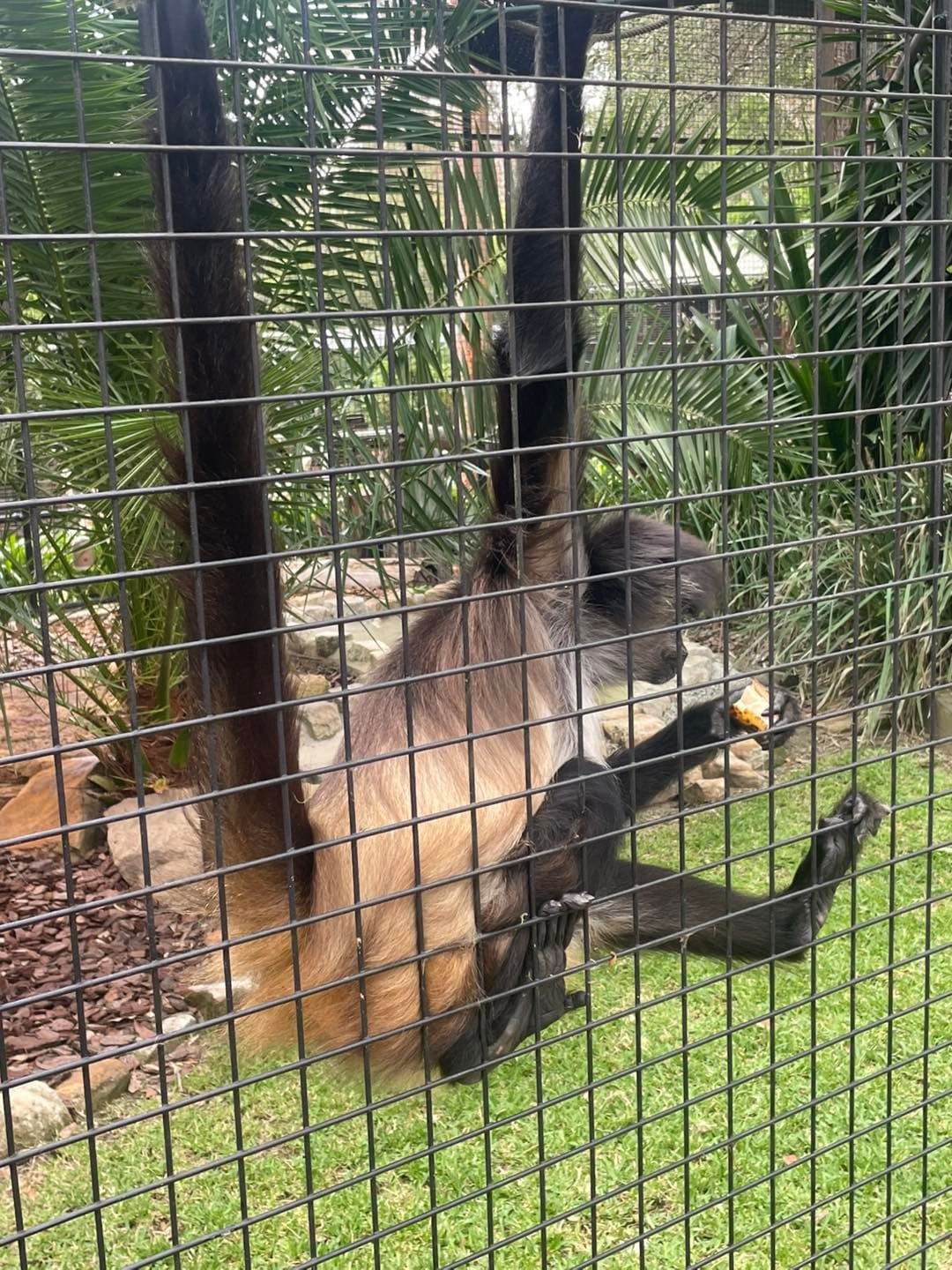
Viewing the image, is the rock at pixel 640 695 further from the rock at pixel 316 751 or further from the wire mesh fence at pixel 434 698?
the rock at pixel 316 751

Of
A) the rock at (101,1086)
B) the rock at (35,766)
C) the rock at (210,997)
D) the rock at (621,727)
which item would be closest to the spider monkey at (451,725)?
the rock at (101,1086)

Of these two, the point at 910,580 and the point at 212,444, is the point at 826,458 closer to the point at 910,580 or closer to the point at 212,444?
the point at 910,580

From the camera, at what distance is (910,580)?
2.19m

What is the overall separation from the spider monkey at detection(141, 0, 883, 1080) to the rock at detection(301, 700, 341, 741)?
2.28 m

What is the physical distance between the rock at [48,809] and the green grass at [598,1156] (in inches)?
61.5

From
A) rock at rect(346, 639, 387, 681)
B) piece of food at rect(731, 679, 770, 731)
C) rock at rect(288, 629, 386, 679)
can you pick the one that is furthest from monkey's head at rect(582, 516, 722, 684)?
rock at rect(346, 639, 387, 681)

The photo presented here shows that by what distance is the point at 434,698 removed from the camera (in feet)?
10.4

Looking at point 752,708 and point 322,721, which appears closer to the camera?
point 752,708

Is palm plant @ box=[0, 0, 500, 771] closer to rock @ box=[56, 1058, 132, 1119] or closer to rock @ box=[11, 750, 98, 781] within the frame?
rock @ box=[11, 750, 98, 781]

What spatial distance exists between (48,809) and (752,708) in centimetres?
293

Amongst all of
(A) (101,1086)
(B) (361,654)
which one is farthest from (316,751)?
(A) (101,1086)

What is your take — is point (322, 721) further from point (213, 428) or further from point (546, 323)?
point (213, 428)

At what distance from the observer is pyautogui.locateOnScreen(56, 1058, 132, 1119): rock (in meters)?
3.74

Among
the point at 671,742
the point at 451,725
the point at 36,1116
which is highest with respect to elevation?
the point at 451,725
